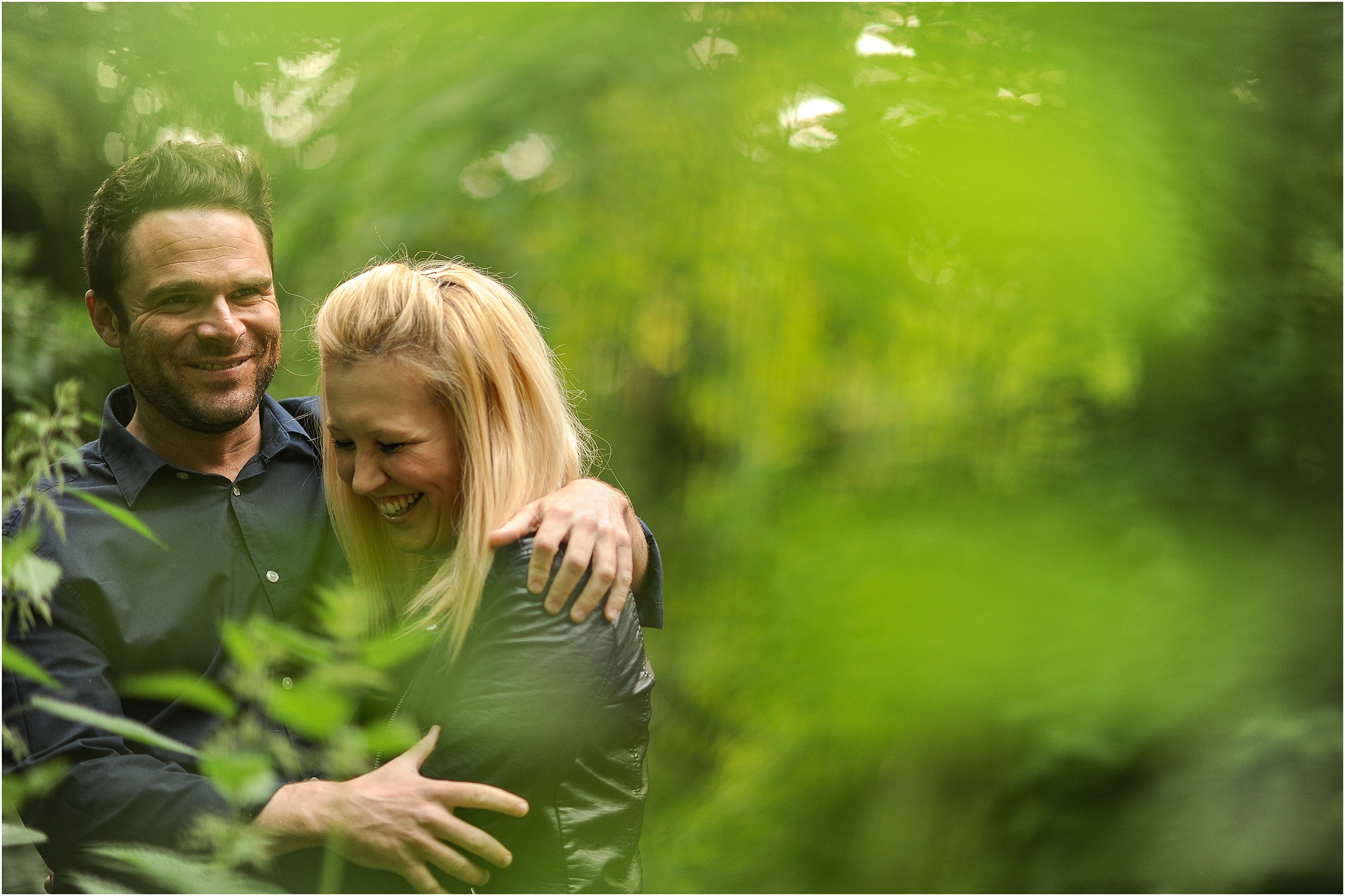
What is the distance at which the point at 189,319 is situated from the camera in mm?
1871

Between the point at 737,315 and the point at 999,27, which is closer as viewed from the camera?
the point at 999,27

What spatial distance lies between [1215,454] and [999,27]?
2.29ft

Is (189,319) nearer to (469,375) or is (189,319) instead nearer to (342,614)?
(469,375)

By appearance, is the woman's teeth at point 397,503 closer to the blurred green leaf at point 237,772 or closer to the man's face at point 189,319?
the man's face at point 189,319

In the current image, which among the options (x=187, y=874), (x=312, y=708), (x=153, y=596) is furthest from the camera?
(x=153, y=596)

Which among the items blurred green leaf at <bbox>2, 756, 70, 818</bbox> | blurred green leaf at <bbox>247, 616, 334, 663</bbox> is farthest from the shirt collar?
blurred green leaf at <bbox>247, 616, 334, 663</bbox>

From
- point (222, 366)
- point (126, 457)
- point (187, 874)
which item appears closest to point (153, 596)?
point (126, 457)

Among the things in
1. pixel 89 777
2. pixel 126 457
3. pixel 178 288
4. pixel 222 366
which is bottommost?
pixel 89 777

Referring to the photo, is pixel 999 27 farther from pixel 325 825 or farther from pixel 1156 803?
pixel 325 825

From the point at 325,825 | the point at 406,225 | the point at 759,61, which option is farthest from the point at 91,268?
the point at 759,61

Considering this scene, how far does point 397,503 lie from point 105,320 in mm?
879

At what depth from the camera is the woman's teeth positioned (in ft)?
4.97

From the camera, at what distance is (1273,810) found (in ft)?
5.09

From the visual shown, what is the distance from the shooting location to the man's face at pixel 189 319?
6.08 feet
